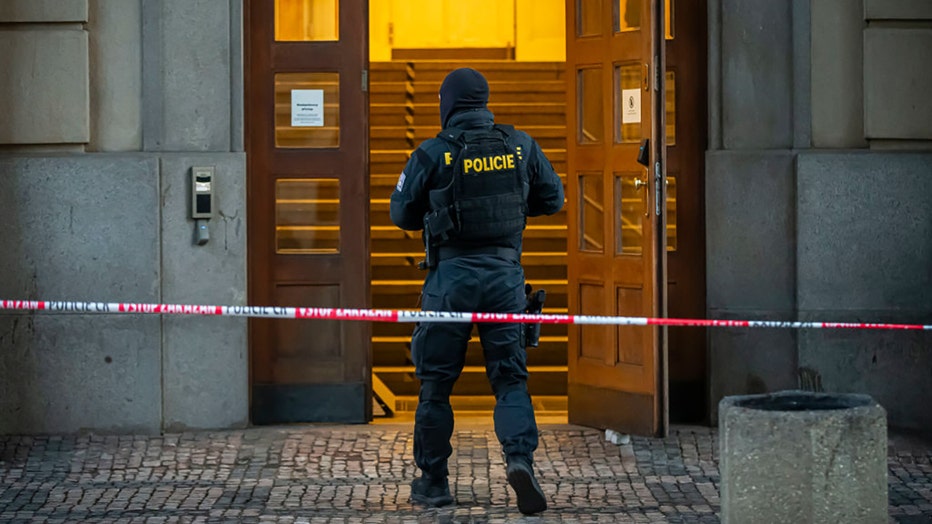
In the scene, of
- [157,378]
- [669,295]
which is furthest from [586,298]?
[157,378]

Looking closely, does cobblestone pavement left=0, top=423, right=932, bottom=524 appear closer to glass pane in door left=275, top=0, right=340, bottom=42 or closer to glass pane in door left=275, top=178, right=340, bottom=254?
glass pane in door left=275, top=178, right=340, bottom=254

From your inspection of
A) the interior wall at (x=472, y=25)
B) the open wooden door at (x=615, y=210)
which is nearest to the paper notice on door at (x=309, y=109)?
the open wooden door at (x=615, y=210)

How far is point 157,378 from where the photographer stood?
9.01 m

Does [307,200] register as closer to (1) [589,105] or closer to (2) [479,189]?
(1) [589,105]

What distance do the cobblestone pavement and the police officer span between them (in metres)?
0.35

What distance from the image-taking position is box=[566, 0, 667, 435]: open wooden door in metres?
8.62

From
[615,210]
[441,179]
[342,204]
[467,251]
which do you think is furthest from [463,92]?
[342,204]

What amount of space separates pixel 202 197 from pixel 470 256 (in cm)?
228

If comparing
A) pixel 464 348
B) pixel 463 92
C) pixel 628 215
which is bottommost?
pixel 464 348

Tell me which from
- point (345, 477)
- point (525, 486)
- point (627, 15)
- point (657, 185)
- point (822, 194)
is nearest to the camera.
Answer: point (525, 486)

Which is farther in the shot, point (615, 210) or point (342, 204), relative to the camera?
point (342, 204)

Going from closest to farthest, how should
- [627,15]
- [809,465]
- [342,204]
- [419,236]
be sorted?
1. [809,465]
2. [627,15]
3. [342,204]
4. [419,236]

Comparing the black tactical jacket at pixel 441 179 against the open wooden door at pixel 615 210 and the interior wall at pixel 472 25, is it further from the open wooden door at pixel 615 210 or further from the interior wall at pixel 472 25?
the interior wall at pixel 472 25

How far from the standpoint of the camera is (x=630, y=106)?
8820 millimetres
